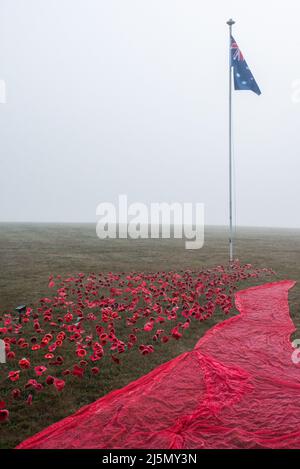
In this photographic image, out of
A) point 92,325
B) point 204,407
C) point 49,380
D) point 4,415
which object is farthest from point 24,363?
point 92,325

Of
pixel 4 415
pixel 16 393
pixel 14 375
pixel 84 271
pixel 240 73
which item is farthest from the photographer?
pixel 240 73

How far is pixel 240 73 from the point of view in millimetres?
21250

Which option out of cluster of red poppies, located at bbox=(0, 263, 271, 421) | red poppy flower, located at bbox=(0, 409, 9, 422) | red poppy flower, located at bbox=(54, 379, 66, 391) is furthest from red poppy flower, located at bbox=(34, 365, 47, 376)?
red poppy flower, located at bbox=(0, 409, 9, 422)

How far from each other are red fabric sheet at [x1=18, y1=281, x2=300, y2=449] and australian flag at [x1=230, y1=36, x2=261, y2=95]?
54.2 feet

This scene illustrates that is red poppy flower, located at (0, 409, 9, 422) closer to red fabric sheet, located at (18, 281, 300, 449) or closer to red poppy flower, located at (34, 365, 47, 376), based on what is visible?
red fabric sheet, located at (18, 281, 300, 449)

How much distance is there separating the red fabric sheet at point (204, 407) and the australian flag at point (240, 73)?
1652 cm

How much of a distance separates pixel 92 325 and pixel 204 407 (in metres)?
5.16

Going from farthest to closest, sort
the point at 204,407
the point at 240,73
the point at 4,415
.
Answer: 1. the point at 240,73
2. the point at 204,407
3. the point at 4,415

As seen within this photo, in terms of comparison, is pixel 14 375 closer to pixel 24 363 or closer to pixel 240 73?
pixel 24 363

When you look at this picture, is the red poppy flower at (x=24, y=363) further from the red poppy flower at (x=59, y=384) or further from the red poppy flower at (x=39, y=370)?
the red poppy flower at (x=59, y=384)

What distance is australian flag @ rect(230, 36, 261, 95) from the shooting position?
69.4 ft

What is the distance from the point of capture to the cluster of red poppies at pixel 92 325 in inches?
294
